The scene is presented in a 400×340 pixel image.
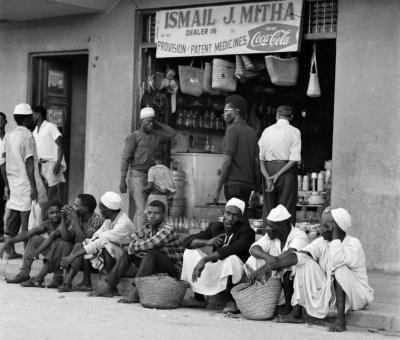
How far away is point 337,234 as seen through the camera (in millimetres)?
8375

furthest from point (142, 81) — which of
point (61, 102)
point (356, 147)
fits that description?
point (356, 147)

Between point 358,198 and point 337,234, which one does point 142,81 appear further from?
point 337,234

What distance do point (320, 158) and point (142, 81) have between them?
3322 mm

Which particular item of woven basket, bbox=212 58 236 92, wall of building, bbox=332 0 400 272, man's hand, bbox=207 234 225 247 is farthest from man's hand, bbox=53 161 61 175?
man's hand, bbox=207 234 225 247

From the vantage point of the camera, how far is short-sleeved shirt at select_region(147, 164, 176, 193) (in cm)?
1238

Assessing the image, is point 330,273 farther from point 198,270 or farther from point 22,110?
point 22,110

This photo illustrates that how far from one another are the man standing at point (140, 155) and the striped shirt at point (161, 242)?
277 centimetres

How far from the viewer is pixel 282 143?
10.9 m

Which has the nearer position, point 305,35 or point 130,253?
point 130,253

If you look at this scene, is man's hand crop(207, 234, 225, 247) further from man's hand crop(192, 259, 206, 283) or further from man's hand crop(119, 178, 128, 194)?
man's hand crop(119, 178, 128, 194)

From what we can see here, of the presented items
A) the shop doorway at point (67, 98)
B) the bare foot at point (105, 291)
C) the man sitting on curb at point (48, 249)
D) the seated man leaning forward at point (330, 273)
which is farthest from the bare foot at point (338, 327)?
the shop doorway at point (67, 98)

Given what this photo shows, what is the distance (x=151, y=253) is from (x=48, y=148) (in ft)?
14.2

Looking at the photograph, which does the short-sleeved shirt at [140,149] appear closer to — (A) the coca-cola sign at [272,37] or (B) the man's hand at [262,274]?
(A) the coca-cola sign at [272,37]

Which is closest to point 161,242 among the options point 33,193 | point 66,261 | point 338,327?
point 66,261
